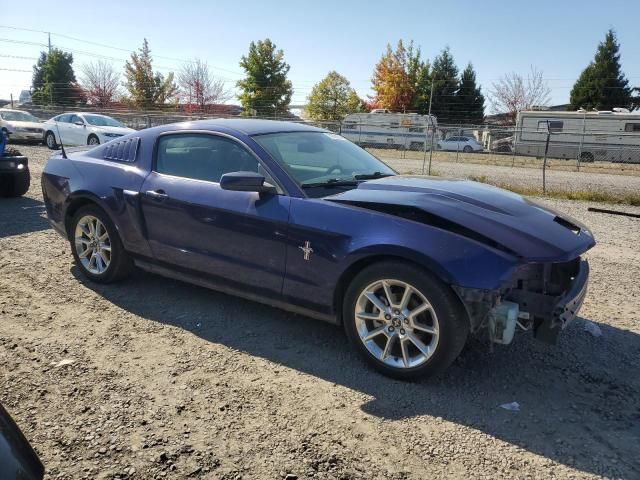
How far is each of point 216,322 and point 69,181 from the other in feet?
6.85

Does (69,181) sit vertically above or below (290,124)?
below

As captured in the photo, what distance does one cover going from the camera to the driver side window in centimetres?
392

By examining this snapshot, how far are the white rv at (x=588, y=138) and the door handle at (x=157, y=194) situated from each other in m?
26.3

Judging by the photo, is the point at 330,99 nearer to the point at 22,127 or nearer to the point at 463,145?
the point at 463,145

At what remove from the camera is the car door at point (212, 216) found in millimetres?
3617

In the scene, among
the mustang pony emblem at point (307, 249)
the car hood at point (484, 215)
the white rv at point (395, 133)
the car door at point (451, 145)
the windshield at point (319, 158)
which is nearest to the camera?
the car hood at point (484, 215)

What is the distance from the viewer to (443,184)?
386 cm

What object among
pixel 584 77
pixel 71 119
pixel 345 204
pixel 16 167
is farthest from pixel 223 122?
pixel 584 77

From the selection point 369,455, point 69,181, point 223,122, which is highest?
point 223,122

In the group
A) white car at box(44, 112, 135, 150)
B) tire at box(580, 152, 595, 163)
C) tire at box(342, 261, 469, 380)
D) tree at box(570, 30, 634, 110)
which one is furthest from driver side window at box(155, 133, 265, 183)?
tree at box(570, 30, 634, 110)

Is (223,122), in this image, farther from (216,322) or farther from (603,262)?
(603,262)

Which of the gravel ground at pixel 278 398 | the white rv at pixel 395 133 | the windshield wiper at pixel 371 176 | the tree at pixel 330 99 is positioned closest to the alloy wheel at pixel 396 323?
the gravel ground at pixel 278 398

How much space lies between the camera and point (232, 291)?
3.91 meters

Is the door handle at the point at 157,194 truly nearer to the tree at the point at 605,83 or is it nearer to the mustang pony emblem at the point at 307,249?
the mustang pony emblem at the point at 307,249
